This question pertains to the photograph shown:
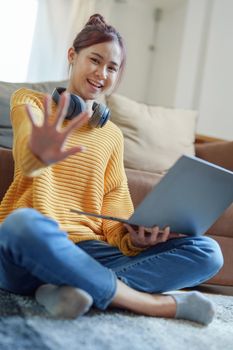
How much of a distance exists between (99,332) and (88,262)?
0.13 metres

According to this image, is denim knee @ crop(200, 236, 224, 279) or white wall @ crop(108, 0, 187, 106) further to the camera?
white wall @ crop(108, 0, 187, 106)

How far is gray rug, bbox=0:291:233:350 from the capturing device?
700 millimetres

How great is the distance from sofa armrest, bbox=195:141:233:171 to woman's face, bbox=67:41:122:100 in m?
0.81

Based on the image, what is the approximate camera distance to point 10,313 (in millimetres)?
816

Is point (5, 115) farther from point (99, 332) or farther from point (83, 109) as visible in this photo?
point (99, 332)

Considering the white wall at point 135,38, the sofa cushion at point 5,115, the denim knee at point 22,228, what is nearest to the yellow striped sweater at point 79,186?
the denim knee at point 22,228

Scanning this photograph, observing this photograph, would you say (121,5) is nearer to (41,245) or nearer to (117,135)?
(117,135)

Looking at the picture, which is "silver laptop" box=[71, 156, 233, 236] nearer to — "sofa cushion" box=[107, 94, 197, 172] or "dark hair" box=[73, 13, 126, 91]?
"dark hair" box=[73, 13, 126, 91]

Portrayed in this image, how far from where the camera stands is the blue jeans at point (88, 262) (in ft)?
2.55

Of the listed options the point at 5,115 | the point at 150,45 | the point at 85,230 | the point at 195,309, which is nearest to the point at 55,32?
the point at 150,45

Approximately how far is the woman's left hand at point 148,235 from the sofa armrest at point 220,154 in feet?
2.94

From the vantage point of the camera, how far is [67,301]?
792 millimetres

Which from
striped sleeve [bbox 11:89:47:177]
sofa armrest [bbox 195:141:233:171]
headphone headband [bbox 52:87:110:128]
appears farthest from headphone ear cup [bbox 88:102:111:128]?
sofa armrest [bbox 195:141:233:171]

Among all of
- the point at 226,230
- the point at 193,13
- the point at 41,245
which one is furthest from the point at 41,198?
the point at 193,13
